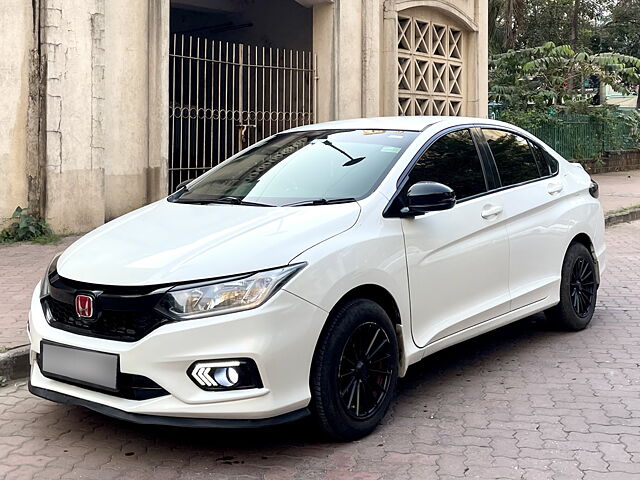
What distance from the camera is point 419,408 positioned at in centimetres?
481

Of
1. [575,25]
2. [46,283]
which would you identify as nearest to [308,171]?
[46,283]

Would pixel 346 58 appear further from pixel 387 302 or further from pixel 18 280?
pixel 387 302

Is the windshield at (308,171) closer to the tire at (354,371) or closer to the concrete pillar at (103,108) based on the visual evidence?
the tire at (354,371)

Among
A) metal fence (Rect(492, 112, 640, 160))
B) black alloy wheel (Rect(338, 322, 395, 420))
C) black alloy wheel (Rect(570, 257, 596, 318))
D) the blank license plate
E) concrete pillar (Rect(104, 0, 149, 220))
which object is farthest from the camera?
metal fence (Rect(492, 112, 640, 160))

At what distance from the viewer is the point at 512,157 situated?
19.5 feet

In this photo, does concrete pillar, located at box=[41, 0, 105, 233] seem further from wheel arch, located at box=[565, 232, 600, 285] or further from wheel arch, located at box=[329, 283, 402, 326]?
wheel arch, located at box=[329, 283, 402, 326]

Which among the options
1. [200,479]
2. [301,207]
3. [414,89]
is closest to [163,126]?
[414,89]

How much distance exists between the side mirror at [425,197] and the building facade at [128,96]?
6.18 meters

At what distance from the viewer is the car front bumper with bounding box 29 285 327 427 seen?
3.72m

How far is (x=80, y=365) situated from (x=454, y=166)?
2.64 metres

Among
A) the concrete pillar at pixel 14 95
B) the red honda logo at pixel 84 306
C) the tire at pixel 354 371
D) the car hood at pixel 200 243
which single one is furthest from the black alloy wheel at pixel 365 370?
the concrete pillar at pixel 14 95

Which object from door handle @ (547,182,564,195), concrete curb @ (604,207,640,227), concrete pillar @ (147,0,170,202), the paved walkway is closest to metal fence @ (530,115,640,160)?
concrete curb @ (604,207,640,227)

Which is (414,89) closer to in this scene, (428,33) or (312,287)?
(428,33)

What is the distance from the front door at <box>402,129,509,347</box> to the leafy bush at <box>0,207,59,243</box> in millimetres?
5779
